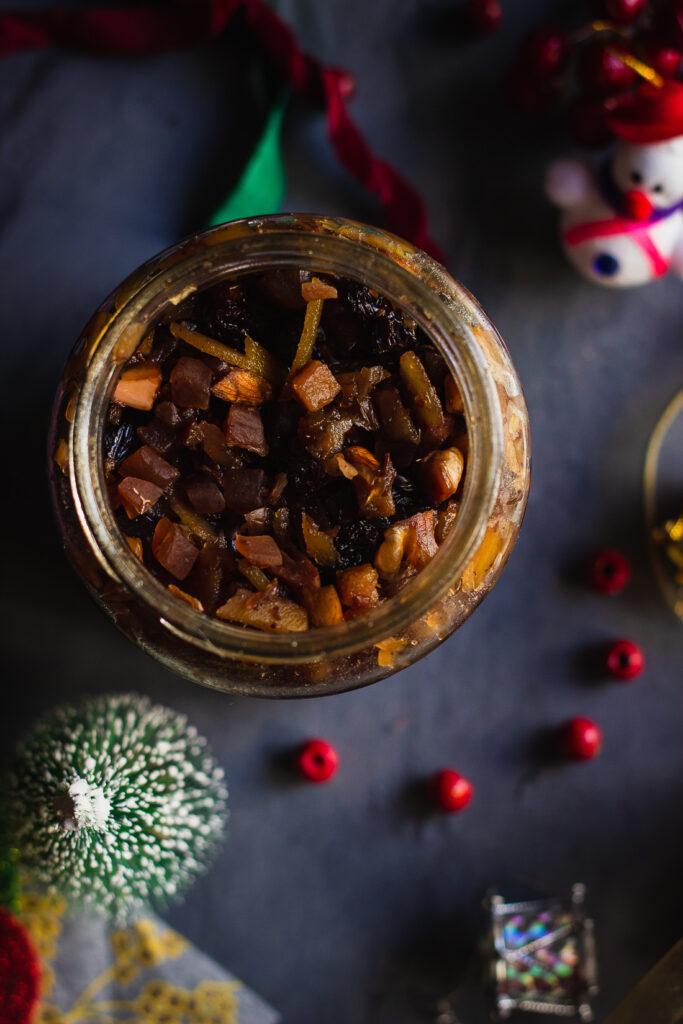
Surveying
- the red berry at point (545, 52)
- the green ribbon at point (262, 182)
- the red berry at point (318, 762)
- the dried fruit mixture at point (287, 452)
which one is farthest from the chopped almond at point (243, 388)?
the red berry at point (545, 52)

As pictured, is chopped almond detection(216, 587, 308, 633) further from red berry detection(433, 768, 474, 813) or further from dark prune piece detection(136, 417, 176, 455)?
red berry detection(433, 768, 474, 813)

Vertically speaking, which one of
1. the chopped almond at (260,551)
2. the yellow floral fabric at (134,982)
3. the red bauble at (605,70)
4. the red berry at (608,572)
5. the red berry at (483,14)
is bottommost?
the yellow floral fabric at (134,982)

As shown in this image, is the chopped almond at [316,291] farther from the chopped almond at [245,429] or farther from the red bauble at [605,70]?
the red bauble at [605,70]

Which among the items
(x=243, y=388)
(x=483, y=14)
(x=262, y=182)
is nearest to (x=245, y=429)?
(x=243, y=388)

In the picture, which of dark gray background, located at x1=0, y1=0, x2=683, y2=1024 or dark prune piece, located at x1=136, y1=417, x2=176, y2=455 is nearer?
dark prune piece, located at x1=136, y1=417, x2=176, y2=455

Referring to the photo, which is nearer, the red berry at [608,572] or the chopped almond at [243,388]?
the chopped almond at [243,388]

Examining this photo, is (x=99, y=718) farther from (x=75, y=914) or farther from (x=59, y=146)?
(x=59, y=146)

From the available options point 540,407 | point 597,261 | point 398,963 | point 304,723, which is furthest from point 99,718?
point 597,261

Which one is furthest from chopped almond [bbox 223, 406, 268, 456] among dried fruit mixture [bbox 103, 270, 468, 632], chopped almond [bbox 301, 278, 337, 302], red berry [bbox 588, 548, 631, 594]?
red berry [bbox 588, 548, 631, 594]
